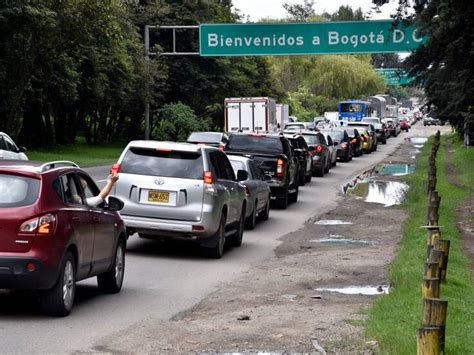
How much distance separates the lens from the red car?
33.9 ft

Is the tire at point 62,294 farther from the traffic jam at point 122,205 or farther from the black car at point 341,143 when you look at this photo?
the black car at point 341,143

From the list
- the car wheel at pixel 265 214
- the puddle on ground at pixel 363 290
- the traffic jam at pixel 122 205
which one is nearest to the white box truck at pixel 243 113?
the traffic jam at pixel 122 205

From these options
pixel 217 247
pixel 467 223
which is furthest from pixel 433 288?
pixel 467 223

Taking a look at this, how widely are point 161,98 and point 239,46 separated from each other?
61.6 feet

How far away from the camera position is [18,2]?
38.0 metres

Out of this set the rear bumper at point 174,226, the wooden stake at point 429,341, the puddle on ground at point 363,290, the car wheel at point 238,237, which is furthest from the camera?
the car wheel at point 238,237

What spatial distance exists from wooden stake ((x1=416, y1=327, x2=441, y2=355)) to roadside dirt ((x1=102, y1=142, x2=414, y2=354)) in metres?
1.62

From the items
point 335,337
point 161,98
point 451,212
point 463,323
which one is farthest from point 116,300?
point 161,98

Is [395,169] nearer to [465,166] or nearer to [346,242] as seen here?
[465,166]

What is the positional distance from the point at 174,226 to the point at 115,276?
350cm

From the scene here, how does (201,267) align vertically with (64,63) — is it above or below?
below

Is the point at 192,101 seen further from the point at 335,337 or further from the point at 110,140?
the point at 335,337

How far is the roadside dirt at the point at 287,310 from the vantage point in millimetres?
9555

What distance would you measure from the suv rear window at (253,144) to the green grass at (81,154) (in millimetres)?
18624
